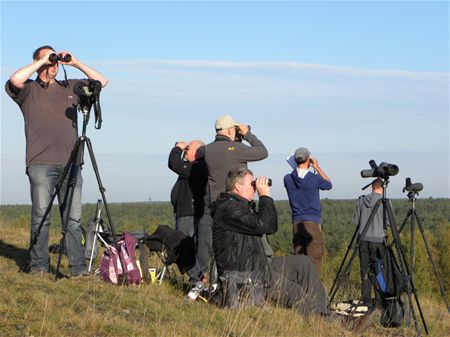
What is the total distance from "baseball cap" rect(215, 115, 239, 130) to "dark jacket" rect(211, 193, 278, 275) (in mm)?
1329

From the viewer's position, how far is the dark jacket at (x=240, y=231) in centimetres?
681

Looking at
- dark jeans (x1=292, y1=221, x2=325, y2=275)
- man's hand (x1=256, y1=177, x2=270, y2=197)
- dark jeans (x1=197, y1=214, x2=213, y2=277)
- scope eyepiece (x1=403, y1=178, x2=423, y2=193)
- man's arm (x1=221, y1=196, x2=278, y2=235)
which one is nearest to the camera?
man's arm (x1=221, y1=196, x2=278, y2=235)

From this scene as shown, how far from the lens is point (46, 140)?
7.68 metres

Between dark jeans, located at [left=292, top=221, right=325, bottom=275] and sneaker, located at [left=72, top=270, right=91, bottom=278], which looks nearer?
sneaker, located at [left=72, top=270, right=91, bottom=278]

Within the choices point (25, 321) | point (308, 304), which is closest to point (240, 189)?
point (308, 304)

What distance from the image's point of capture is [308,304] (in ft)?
22.5

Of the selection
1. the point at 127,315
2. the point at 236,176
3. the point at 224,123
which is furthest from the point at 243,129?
the point at 127,315

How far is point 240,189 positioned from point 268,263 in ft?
2.43

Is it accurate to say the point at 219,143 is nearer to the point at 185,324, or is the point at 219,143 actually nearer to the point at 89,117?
the point at 89,117

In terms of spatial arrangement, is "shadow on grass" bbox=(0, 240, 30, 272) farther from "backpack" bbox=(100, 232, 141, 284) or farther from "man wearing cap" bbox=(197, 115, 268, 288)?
"man wearing cap" bbox=(197, 115, 268, 288)

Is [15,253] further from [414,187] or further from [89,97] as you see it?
[414,187]

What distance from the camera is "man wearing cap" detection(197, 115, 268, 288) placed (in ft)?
26.3

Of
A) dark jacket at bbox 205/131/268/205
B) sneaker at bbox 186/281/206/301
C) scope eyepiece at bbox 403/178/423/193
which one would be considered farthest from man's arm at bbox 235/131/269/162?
scope eyepiece at bbox 403/178/423/193

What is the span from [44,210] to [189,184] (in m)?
1.76
